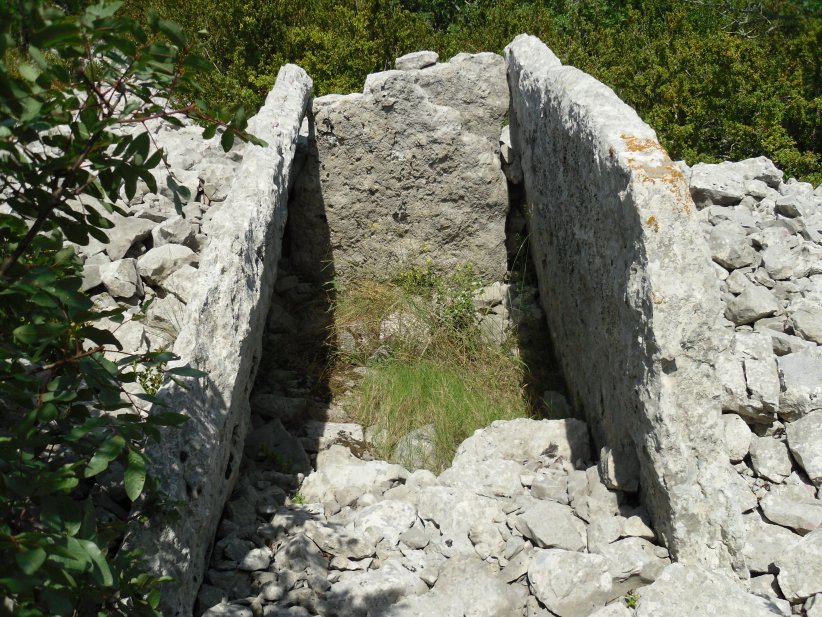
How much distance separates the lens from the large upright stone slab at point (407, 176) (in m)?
6.21

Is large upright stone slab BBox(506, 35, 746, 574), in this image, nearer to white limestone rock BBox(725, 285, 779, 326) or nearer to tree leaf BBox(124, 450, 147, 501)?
white limestone rock BBox(725, 285, 779, 326)

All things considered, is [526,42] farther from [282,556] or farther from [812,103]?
[282,556]

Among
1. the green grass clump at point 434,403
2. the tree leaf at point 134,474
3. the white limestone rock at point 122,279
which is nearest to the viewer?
the tree leaf at point 134,474

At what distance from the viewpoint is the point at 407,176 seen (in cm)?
630

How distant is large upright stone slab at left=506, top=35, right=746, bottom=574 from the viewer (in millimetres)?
3381

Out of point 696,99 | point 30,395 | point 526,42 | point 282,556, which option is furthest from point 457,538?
point 696,99

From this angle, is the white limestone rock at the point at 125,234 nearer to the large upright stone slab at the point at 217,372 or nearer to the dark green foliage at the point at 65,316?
the large upright stone slab at the point at 217,372

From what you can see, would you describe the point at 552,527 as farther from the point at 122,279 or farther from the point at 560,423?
the point at 122,279

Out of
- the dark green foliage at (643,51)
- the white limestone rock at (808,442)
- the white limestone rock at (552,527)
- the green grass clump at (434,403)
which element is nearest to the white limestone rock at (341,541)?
the white limestone rock at (552,527)

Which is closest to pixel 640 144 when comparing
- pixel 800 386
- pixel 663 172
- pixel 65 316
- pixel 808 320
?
pixel 663 172

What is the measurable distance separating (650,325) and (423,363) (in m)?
2.32

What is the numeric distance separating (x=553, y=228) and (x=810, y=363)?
1.68 metres

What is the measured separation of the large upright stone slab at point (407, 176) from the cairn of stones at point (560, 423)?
1.69 ft

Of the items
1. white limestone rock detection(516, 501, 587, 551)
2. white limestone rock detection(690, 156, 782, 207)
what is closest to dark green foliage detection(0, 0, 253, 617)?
white limestone rock detection(516, 501, 587, 551)
